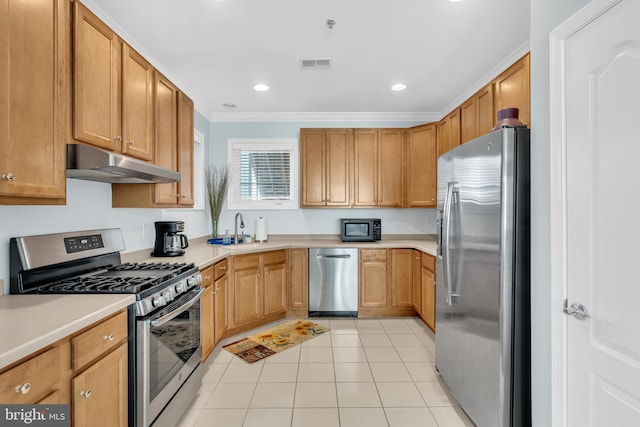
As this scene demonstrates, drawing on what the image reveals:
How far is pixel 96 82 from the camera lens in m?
1.88

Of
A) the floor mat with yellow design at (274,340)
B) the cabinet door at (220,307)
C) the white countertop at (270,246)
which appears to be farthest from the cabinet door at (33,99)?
the floor mat with yellow design at (274,340)

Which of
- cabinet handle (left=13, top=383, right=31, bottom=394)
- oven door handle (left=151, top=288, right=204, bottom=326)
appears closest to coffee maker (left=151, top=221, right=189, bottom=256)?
oven door handle (left=151, top=288, right=204, bottom=326)

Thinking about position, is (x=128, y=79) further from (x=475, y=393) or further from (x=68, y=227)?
(x=475, y=393)

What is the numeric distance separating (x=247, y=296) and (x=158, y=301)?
189 cm

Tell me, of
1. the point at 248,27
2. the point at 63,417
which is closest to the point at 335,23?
the point at 248,27

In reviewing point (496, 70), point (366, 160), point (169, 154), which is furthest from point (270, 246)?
point (496, 70)

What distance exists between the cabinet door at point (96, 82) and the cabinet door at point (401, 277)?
3.11m

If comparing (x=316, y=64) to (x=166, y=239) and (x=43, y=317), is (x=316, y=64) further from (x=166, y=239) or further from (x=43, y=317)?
(x=43, y=317)

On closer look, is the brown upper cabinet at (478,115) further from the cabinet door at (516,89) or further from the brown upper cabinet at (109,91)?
the brown upper cabinet at (109,91)

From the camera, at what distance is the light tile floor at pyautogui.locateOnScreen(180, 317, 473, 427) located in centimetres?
213

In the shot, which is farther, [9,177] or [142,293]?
[142,293]

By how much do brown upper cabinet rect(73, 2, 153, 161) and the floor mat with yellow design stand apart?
75.6 inches

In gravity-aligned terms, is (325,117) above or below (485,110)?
above

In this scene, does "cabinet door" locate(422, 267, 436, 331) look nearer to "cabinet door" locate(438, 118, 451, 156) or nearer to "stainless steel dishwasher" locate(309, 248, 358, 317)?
"stainless steel dishwasher" locate(309, 248, 358, 317)
